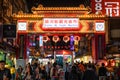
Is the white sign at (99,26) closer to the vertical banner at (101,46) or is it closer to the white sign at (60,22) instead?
the vertical banner at (101,46)

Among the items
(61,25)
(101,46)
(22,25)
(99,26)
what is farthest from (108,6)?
(22,25)

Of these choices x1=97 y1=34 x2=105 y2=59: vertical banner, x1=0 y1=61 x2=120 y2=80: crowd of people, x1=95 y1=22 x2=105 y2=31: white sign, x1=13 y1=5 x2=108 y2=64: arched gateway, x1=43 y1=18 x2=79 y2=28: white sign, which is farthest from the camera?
x1=95 y1=22 x2=105 y2=31: white sign

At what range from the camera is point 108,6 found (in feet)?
151

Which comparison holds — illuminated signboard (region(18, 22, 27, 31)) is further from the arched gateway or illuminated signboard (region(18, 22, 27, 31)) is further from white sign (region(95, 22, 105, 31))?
white sign (region(95, 22, 105, 31))

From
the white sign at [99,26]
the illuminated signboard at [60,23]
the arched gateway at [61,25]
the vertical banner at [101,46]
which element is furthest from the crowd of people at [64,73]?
the illuminated signboard at [60,23]

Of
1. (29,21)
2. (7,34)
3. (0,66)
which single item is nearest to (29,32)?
(29,21)

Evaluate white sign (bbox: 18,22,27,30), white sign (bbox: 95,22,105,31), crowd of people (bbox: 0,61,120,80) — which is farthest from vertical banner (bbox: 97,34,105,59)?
white sign (bbox: 18,22,27,30)

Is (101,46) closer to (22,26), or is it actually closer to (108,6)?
(22,26)

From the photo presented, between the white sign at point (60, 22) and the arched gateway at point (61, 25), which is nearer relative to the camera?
the white sign at point (60, 22)

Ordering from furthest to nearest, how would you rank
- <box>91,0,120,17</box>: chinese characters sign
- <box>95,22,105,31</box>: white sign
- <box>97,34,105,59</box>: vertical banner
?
<box>91,0,120,17</box>: chinese characters sign → <box>95,22,105,31</box>: white sign → <box>97,34,105,59</box>: vertical banner

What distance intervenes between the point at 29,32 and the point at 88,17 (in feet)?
16.3

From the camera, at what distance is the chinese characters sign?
46.1 meters

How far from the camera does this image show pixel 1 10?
121 feet

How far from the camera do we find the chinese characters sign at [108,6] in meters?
46.1
